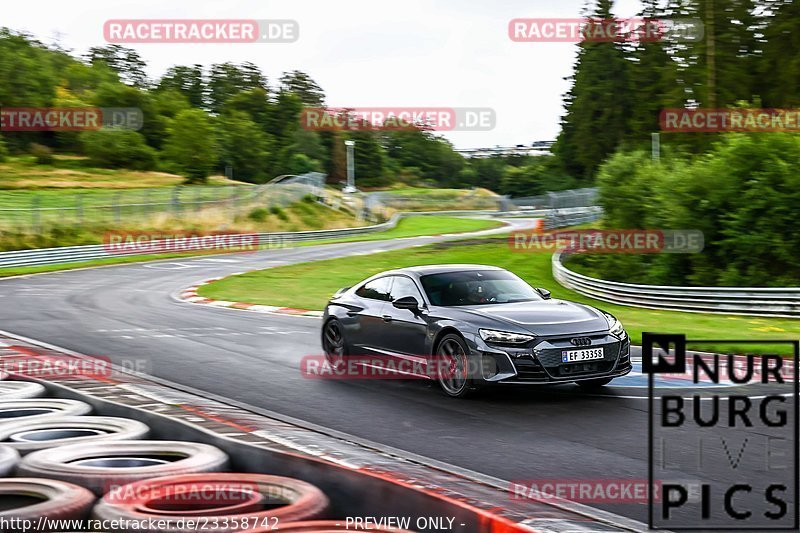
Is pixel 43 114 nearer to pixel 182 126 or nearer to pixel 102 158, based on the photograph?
pixel 102 158

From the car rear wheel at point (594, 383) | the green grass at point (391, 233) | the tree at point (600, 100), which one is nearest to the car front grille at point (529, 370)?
the car rear wheel at point (594, 383)

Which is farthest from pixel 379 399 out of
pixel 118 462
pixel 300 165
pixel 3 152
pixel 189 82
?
pixel 189 82

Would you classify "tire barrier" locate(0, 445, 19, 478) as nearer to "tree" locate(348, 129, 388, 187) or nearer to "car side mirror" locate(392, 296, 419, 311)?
"car side mirror" locate(392, 296, 419, 311)

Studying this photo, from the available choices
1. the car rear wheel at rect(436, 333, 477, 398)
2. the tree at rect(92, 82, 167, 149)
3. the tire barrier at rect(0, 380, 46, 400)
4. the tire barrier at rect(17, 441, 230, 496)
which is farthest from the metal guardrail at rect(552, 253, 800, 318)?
the tree at rect(92, 82, 167, 149)

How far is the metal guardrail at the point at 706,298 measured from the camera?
2312 centimetres

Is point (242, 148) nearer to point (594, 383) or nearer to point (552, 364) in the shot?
point (594, 383)

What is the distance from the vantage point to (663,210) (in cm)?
3177

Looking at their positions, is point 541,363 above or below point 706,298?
above

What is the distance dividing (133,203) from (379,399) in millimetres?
45991

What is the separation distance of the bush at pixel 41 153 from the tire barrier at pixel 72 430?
86709mm

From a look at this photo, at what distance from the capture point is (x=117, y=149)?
3664 inches

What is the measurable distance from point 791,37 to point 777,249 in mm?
46238

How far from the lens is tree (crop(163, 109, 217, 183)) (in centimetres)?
9344

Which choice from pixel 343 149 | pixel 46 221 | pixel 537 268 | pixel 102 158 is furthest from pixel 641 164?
pixel 343 149
